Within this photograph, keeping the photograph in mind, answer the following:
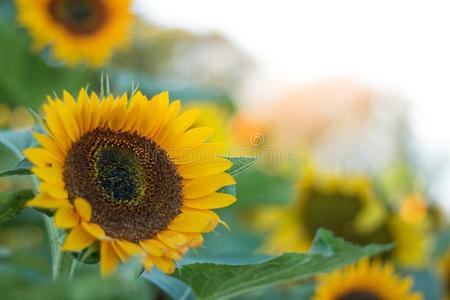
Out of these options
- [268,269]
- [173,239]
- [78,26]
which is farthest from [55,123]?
[78,26]

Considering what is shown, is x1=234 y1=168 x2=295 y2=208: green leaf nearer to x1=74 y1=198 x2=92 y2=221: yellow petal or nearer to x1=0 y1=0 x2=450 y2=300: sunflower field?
x1=0 y1=0 x2=450 y2=300: sunflower field

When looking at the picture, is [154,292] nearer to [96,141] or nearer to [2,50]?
[96,141]

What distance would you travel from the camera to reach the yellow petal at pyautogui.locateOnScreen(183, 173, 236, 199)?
2.27 feet

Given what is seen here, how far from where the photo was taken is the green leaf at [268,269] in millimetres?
732

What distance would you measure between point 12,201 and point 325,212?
1238 mm

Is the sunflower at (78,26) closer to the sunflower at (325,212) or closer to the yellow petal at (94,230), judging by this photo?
the sunflower at (325,212)

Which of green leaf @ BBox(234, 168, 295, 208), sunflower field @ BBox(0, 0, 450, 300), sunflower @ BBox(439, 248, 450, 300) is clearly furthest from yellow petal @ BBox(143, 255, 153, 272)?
green leaf @ BBox(234, 168, 295, 208)

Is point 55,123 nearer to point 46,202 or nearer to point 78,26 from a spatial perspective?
point 46,202

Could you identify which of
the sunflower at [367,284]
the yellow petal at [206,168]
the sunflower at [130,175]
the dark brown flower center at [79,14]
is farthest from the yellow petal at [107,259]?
the dark brown flower center at [79,14]

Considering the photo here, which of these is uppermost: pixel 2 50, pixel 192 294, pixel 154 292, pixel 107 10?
pixel 107 10

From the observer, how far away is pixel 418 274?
1.51m

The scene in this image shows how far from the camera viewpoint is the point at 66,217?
2.02 ft

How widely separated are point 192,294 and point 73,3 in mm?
1194

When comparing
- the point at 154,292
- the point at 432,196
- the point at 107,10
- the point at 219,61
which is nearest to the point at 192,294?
the point at 154,292
